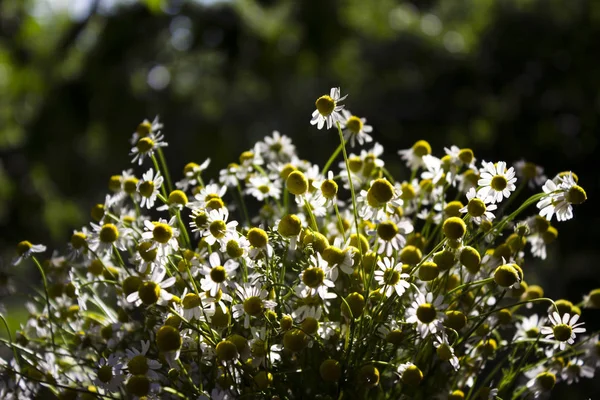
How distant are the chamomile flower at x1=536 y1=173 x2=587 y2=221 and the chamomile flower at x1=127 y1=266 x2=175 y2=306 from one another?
0.31m

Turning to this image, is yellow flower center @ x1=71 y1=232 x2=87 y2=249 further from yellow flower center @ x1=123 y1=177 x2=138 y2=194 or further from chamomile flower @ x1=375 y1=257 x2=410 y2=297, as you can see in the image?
chamomile flower @ x1=375 y1=257 x2=410 y2=297

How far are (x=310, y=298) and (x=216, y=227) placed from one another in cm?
10

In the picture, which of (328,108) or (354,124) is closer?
(328,108)

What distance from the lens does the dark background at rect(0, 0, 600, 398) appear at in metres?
3.58

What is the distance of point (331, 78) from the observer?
5160mm

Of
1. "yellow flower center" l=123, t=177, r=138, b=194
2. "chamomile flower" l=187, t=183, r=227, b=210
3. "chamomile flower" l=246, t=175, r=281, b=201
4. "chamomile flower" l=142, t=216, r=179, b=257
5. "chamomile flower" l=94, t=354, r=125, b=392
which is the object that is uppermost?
"chamomile flower" l=246, t=175, r=281, b=201

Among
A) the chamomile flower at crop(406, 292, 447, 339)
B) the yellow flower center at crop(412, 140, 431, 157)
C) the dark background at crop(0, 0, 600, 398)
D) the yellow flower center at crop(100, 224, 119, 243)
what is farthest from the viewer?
the dark background at crop(0, 0, 600, 398)

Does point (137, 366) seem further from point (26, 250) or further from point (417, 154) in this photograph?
point (417, 154)

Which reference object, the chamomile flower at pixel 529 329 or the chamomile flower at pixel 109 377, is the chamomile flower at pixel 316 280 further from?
the chamomile flower at pixel 529 329

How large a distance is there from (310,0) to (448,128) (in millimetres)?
1567

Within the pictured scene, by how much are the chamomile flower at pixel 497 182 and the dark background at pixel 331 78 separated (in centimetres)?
252

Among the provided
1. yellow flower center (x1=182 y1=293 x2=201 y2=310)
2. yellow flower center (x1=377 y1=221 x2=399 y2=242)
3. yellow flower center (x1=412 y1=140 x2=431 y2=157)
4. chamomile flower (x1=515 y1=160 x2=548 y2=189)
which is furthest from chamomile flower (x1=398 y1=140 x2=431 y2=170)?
yellow flower center (x1=182 y1=293 x2=201 y2=310)

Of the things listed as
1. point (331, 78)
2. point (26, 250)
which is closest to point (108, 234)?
point (26, 250)

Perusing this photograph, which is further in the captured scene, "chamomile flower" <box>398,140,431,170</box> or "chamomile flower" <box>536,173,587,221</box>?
"chamomile flower" <box>398,140,431,170</box>
